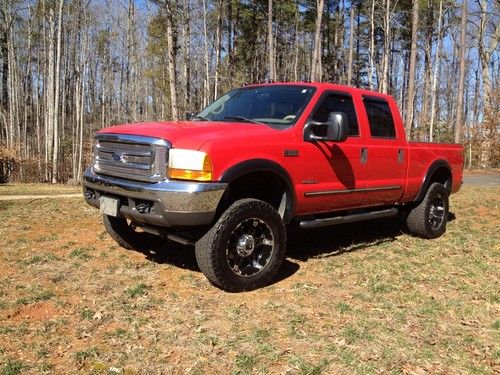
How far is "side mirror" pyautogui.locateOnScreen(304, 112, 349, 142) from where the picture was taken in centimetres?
490

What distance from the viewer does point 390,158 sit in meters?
6.24

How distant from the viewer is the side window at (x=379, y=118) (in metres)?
6.12

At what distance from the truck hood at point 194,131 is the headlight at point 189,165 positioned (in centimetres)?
7

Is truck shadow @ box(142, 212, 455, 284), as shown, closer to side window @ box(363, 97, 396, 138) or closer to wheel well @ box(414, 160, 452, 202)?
wheel well @ box(414, 160, 452, 202)

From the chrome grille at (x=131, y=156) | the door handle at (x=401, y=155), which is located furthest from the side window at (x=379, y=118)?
the chrome grille at (x=131, y=156)

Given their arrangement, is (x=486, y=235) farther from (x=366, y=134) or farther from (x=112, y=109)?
(x=112, y=109)

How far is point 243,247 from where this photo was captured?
15.0 feet

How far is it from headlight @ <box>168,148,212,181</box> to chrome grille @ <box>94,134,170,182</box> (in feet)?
0.29

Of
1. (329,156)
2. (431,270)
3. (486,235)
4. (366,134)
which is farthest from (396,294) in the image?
(486,235)

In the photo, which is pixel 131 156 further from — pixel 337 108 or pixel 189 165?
pixel 337 108

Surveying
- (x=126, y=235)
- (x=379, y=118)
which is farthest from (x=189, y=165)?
(x=379, y=118)

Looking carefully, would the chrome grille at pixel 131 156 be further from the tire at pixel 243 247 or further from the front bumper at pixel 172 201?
the tire at pixel 243 247

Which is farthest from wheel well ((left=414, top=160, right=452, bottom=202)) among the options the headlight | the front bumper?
the headlight

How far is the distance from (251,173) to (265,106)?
→ 119 centimetres
